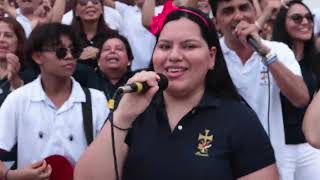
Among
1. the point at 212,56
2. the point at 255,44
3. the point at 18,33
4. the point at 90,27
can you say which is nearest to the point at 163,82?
the point at 212,56

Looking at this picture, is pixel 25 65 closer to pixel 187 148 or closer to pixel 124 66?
pixel 124 66

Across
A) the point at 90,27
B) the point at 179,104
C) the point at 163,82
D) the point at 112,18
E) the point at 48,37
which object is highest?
the point at 112,18

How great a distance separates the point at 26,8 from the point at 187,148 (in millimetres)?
4660

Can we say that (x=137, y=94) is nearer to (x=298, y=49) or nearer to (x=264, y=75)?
(x=264, y=75)

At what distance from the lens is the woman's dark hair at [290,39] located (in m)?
4.75

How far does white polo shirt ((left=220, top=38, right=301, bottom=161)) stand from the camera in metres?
3.90

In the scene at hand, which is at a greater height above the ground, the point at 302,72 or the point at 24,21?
the point at 24,21

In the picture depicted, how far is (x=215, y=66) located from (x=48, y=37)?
5.39 feet

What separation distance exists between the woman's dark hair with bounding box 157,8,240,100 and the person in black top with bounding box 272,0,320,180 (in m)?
1.26

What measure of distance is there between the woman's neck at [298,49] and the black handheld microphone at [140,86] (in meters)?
2.44

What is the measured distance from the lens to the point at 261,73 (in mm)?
3934

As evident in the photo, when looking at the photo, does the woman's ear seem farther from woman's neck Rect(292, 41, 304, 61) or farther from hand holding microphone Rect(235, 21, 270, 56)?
woman's neck Rect(292, 41, 304, 61)

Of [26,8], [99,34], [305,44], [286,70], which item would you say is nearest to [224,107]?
[286,70]

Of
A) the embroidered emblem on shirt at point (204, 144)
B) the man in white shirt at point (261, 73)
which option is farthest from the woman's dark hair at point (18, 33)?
the embroidered emblem on shirt at point (204, 144)
